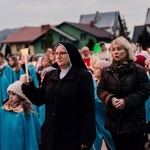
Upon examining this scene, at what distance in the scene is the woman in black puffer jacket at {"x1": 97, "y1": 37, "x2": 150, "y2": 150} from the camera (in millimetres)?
4879

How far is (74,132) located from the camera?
14.4ft

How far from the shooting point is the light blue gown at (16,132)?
534 cm

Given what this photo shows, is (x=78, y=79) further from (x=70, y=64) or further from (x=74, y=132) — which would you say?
(x=74, y=132)

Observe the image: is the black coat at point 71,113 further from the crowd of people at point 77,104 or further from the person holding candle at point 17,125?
the person holding candle at point 17,125

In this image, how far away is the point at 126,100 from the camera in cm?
480

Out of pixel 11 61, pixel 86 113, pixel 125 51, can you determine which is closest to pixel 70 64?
pixel 86 113

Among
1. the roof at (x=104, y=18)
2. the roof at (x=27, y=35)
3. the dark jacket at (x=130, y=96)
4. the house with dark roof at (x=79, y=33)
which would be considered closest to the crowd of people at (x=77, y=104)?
the dark jacket at (x=130, y=96)

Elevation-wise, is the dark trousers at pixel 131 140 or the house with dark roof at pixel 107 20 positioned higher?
the house with dark roof at pixel 107 20

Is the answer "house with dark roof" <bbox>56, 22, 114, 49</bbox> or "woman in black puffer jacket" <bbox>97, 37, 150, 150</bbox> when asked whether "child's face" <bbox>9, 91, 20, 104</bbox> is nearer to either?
"woman in black puffer jacket" <bbox>97, 37, 150, 150</bbox>

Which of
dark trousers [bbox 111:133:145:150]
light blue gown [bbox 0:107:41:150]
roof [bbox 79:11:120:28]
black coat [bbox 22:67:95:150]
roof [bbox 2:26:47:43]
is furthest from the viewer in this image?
roof [bbox 79:11:120:28]

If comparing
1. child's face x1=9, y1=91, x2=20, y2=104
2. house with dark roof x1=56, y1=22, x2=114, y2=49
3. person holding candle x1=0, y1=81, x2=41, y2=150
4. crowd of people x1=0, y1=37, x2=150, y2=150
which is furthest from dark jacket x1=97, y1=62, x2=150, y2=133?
house with dark roof x1=56, y1=22, x2=114, y2=49

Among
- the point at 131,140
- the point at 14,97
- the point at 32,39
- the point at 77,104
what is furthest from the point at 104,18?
the point at 77,104

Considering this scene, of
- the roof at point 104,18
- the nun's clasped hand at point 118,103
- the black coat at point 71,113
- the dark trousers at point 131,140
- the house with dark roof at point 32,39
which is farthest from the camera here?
the roof at point 104,18

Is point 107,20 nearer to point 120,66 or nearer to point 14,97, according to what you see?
point 14,97
